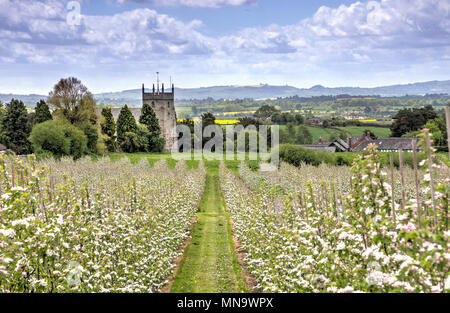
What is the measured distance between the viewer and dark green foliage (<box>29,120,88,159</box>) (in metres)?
50.0

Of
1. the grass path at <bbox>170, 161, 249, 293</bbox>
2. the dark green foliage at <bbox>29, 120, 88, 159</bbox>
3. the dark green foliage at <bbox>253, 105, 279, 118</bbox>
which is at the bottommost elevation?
the grass path at <bbox>170, 161, 249, 293</bbox>

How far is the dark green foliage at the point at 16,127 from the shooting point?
5756 centimetres

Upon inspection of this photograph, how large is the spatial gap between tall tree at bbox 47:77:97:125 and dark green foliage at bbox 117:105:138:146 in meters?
7.64

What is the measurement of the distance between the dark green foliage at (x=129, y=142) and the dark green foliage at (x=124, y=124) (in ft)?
0.97

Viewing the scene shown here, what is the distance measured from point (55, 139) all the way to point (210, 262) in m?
38.5

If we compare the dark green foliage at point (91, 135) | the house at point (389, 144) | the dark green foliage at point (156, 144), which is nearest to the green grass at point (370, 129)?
the house at point (389, 144)

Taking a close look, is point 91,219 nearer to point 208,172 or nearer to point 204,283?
point 204,283

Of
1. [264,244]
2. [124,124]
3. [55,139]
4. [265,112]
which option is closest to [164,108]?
[124,124]

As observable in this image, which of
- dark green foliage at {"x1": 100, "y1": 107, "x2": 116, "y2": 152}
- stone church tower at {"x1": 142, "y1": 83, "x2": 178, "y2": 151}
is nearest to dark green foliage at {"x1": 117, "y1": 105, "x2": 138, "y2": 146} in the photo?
dark green foliage at {"x1": 100, "y1": 107, "x2": 116, "y2": 152}

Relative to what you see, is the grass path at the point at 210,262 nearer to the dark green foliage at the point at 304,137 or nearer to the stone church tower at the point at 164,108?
the stone church tower at the point at 164,108

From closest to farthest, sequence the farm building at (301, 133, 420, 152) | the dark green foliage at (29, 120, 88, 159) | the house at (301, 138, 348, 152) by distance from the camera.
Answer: the dark green foliage at (29, 120, 88, 159), the farm building at (301, 133, 420, 152), the house at (301, 138, 348, 152)

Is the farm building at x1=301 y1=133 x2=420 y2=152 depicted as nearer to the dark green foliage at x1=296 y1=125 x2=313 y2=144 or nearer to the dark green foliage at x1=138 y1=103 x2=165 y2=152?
the dark green foliage at x1=296 y1=125 x2=313 y2=144

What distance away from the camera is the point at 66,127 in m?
53.7
